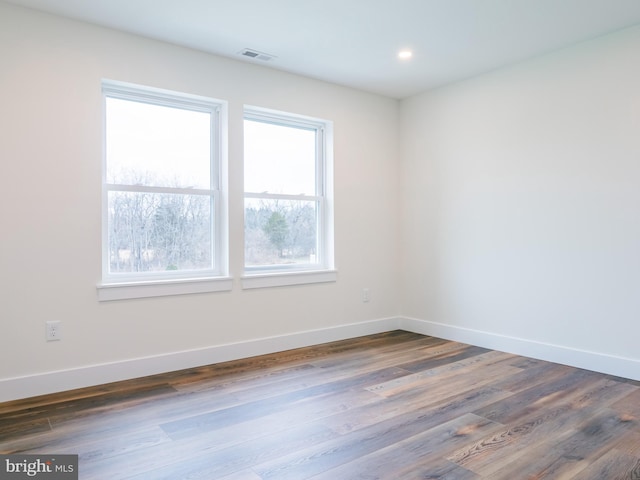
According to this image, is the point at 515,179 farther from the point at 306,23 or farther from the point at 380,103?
the point at 306,23

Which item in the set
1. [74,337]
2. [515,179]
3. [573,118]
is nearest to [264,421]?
[74,337]

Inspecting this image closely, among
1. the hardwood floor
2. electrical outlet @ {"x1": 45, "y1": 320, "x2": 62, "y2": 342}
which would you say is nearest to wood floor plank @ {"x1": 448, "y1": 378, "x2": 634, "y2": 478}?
the hardwood floor

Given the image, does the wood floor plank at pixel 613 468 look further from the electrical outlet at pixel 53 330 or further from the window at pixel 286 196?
the electrical outlet at pixel 53 330

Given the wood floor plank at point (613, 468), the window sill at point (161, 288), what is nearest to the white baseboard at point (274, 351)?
the window sill at point (161, 288)

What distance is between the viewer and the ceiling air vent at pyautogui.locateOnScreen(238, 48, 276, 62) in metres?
3.55

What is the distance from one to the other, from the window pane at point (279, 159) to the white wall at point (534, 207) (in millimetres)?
1152

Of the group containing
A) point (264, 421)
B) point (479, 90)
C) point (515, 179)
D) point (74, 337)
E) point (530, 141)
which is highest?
point (479, 90)

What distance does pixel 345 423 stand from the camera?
2.44 m

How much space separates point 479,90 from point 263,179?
2.18m

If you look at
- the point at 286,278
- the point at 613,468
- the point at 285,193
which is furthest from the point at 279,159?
the point at 613,468

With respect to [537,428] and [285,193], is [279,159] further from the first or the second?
[537,428]

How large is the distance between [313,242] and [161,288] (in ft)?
5.20

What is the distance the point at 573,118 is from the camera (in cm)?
346

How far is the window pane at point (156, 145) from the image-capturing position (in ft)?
10.9
